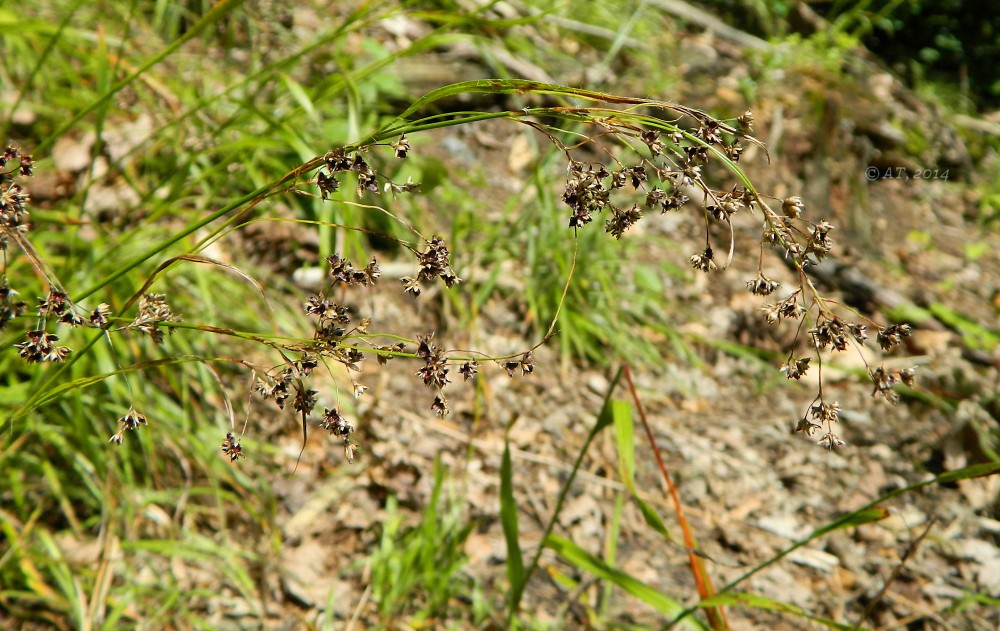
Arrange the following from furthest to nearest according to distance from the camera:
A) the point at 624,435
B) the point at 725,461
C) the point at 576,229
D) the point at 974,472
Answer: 1. the point at 725,461
2. the point at 624,435
3. the point at 974,472
4. the point at 576,229

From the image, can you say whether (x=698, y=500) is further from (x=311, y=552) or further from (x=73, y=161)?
(x=73, y=161)

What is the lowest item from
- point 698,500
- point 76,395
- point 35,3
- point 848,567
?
point 848,567

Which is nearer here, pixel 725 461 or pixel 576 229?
pixel 576 229

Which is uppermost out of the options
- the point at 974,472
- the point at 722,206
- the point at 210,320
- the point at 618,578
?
the point at 722,206

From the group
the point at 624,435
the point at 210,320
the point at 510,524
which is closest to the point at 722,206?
the point at 624,435

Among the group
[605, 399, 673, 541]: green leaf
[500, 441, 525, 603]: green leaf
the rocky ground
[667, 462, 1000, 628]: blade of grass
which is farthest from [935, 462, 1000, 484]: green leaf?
the rocky ground

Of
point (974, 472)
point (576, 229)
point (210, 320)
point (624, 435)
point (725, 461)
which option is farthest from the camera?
point (725, 461)

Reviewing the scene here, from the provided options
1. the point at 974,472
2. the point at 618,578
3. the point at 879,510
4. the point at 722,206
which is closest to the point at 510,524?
the point at 618,578

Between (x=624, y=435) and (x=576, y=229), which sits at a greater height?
(x=576, y=229)

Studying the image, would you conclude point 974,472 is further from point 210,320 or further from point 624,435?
point 210,320

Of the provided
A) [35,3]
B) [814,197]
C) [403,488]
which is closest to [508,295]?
[403,488]

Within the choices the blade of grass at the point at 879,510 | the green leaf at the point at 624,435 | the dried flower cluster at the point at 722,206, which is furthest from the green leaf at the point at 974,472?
the green leaf at the point at 624,435
